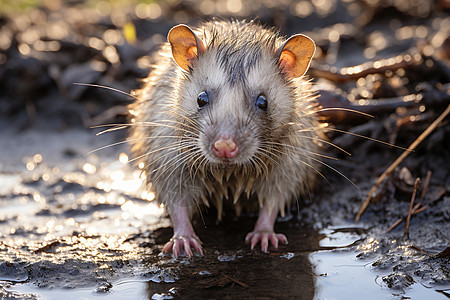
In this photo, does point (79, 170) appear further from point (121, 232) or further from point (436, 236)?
point (436, 236)

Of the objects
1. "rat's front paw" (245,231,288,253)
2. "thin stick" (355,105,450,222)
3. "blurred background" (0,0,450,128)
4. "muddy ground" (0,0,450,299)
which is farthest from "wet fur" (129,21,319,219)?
"blurred background" (0,0,450,128)

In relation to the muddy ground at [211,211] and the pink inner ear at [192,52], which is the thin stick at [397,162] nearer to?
the muddy ground at [211,211]

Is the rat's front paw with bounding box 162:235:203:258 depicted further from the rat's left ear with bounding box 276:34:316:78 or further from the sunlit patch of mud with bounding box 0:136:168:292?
→ the rat's left ear with bounding box 276:34:316:78

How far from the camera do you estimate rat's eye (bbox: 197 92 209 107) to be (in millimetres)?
3457

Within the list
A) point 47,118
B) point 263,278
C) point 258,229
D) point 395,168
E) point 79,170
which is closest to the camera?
point 263,278

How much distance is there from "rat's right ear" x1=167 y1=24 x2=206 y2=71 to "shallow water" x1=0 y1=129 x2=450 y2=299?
4.01 feet

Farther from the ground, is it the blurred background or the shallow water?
the blurred background

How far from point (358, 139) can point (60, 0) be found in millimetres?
7613

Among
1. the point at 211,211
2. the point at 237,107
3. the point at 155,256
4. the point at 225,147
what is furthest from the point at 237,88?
the point at 211,211

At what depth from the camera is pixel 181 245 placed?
11.8 feet

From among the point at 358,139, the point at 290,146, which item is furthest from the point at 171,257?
the point at 358,139

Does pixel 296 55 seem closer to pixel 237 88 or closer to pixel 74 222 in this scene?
pixel 237 88

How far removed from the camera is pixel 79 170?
521 cm

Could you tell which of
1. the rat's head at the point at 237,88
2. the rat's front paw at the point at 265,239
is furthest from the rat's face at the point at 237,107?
the rat's front paw at the point at 265,239
